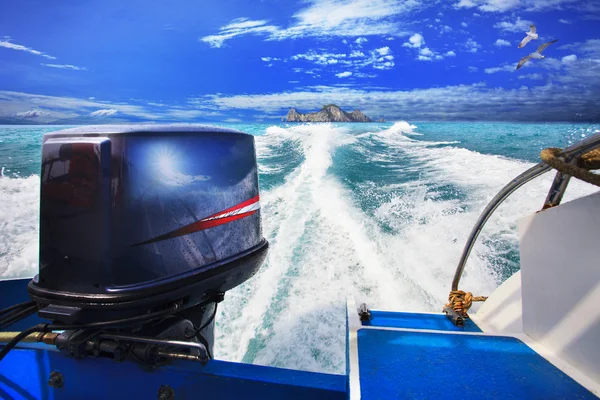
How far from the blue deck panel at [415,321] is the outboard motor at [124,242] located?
0.64 metres

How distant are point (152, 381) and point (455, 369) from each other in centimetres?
61

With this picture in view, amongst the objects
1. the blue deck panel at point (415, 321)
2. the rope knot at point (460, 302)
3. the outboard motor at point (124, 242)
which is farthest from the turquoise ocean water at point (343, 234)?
the outboard motor at point (124, 242)

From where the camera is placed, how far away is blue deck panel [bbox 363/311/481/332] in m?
1.34

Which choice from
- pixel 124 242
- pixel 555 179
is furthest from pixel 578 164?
pixel 124 242

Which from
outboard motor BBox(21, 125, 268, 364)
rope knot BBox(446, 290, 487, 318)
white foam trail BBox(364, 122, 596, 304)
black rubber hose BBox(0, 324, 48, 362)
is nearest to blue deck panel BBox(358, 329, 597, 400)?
outboard motor BBox(21, 125, 268, 364)

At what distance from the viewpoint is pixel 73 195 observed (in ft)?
2.81

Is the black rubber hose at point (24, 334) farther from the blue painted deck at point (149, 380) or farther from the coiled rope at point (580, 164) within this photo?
the coiled rope at point (580, 164)

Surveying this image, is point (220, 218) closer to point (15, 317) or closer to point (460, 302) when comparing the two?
point (15, 317)

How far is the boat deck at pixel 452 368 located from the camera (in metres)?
0.74

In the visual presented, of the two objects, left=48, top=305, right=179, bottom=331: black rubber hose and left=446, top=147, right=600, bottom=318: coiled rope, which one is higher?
left=446, top=147, right=600, bottom=318: coiled rope

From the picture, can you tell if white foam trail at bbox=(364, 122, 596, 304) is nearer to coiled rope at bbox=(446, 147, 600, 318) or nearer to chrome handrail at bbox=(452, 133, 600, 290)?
chrome handrail at bbox=(452, 133, 600, 290)

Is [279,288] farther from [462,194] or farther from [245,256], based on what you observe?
[462,194]

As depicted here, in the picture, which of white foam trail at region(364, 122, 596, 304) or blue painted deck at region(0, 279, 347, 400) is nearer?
blue painted deck at region(0, 279, 347, 400)

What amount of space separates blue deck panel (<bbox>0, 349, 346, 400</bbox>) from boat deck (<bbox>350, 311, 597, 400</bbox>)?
0.09 metres
